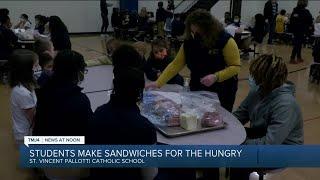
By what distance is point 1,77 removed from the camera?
6746mm

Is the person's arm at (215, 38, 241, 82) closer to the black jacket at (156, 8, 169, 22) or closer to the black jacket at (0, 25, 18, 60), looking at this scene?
the black jacket at (0, 25, 18, 60)

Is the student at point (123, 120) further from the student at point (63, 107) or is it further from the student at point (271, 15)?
the student at point (271, 15)

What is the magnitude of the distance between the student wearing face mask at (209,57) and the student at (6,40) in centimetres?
417

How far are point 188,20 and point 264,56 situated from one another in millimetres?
867

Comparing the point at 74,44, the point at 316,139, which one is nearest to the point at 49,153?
the point at 316,139

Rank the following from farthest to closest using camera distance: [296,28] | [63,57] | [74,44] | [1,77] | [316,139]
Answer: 1. [74,44]
2. [296,28]
3. [1,77]
4. [316,139]
5. [63,57]

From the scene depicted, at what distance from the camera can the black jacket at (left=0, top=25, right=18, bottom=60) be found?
6.44 meters

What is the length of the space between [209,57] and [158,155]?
4.17 feet

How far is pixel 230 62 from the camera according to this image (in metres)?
3.12

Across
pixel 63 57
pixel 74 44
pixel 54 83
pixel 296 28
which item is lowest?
pixel 74 44

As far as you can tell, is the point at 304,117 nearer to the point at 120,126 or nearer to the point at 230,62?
the point at 230,62

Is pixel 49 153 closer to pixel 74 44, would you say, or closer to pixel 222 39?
pixel 222 39

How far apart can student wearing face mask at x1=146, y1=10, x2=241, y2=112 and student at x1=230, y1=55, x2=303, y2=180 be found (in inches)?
23.5

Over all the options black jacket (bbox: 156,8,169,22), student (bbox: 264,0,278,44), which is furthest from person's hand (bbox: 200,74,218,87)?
student (bbox: 264,0,278,44)
